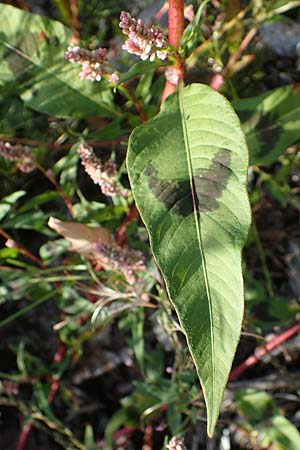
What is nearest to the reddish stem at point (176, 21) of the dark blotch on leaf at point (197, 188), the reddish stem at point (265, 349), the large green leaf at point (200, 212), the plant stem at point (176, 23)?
the plant stem at point (176, 23)

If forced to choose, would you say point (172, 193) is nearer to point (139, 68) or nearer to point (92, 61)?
point (139, 68)

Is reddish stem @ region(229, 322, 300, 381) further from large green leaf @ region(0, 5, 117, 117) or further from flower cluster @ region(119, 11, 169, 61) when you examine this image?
flower cluster @ region(119, 11, 169, 61)

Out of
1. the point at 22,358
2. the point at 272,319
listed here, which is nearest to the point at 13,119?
the point at 22,358

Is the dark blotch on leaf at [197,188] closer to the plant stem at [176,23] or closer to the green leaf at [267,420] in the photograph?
the plant stem at [176,23]

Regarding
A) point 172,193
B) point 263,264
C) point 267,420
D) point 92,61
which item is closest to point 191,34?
point 92,61

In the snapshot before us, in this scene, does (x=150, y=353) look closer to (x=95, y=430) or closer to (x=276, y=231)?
(x=95, y=430)
